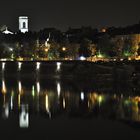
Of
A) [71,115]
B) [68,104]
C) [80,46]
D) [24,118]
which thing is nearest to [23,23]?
[80,46]

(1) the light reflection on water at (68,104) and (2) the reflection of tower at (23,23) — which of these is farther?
(2) the reflection of tower at (23,23)

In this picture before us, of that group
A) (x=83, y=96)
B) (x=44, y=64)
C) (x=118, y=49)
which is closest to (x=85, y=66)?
(x=44, y=64)

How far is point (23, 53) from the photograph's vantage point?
74.1m

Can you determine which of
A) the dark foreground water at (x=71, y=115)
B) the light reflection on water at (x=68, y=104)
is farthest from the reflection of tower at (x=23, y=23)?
the dark foreground water at (x=71, y=115)

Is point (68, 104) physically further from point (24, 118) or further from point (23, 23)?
point (23, 23)

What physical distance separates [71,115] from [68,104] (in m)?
3.96

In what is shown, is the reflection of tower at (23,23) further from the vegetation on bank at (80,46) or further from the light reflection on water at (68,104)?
the light reflection on water at (68,104)

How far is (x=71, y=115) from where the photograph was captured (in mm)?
21734

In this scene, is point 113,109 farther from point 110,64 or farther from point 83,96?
point 110,64

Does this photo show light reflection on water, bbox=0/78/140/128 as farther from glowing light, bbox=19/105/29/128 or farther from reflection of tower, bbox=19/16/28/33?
reflection of tower, bbox=19/16/28/33

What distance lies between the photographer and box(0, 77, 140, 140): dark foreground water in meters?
17.5

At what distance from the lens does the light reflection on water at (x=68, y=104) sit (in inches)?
851

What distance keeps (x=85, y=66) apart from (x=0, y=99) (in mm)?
24254

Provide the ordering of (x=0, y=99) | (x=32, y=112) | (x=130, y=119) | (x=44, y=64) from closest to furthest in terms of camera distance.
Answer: (x=130, y=119) < (x=32, y=112) < (x=0, y=99) < (x=44, y=64)
